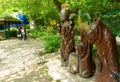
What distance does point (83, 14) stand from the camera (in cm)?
700

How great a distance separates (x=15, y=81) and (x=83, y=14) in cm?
304

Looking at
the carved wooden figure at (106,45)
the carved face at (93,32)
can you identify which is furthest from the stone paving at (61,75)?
the carved face at (93,32)

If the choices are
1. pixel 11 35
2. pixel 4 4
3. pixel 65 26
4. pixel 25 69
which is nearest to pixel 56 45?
pixel 25 69

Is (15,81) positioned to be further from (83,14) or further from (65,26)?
(83,14)

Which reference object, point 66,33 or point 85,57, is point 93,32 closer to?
point 85,57

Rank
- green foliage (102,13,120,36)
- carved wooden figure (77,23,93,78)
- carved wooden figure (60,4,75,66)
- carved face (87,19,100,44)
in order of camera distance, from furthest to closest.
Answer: carved wooden figure (60,4,75,66), carved wooden figure (77,23,93,78), green foliage (102,13,120,36), carved face (87,19,100,44)

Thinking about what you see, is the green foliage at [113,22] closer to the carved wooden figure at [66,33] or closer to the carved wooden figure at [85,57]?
the carved wooden figure at [85,57]

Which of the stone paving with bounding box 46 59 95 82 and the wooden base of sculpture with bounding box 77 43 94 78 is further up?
the wooden base of sculpture with bounding box 77 43 94 78

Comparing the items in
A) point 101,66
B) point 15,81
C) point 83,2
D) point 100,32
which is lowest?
point 15,81

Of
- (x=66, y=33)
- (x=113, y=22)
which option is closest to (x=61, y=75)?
(x=66, y=33)

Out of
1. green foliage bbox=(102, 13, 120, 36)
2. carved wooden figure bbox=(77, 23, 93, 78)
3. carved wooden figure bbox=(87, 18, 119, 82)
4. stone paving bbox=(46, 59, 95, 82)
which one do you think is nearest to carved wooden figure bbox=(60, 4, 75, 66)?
stone paving bbox=(46, 59, 95, 82)

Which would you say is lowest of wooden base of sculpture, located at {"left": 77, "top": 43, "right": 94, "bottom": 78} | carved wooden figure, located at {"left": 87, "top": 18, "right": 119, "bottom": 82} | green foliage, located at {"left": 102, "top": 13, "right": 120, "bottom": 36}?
wooden base of sculpture, located at {"left": 77, "top": 43, "right": 94, "bottom": 78}

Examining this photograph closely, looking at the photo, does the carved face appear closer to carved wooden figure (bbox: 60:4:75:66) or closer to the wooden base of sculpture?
the wooden base of sculpture

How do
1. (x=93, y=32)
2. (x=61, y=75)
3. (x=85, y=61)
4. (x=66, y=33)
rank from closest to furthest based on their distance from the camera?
1. (x=93, y=32)
2. (x=85, y=61)
3. (x=61, y=75)
4. (x=66, y=33)
